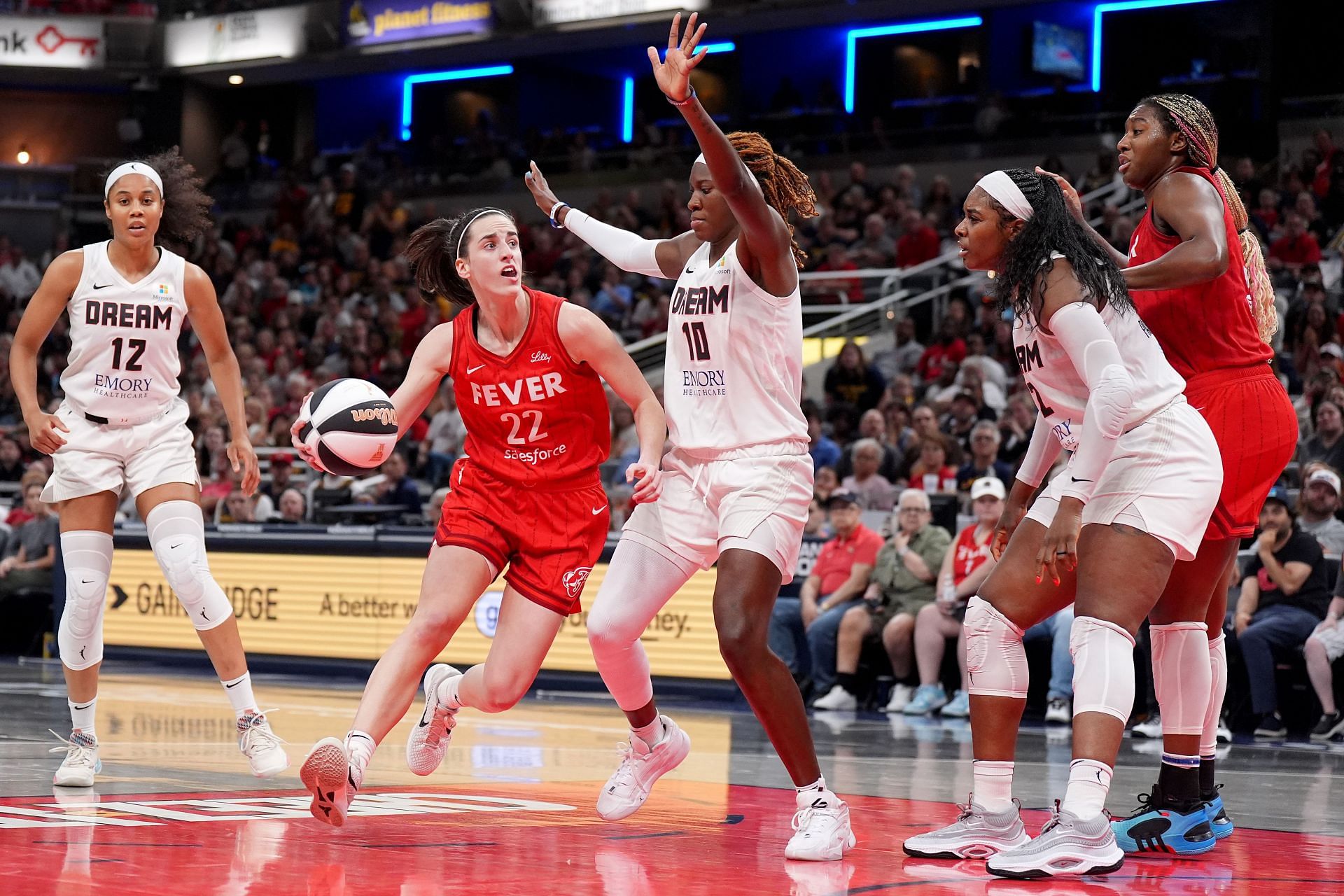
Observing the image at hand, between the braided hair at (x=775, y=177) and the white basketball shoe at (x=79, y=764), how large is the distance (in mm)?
3238

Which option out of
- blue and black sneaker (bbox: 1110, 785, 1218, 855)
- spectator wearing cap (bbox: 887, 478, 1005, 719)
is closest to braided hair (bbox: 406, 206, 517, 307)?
blue and black sneaker (bbox: 1110, 785, 1218, 855)

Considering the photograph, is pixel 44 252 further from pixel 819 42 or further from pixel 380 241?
pixel 819 42

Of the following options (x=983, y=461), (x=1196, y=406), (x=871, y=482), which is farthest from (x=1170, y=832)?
(x=871, y=482)


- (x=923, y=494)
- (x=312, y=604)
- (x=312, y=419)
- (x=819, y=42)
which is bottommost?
(x=312, y=604)

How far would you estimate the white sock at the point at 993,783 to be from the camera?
500cm

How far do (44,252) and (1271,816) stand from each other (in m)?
28.2

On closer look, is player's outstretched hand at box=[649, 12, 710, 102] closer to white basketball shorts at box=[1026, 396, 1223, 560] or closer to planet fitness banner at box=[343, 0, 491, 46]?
white basketball shorts at box=[1026, 396, 1223, 560]

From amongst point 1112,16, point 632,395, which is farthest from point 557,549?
point 1112,16

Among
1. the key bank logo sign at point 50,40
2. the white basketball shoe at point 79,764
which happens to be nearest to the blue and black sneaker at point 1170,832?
the white basketball shoe at point 79,764

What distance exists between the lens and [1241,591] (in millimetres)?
10383

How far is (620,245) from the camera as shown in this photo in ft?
19.8

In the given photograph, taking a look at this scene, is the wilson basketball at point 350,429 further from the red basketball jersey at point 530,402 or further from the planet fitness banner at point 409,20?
the planet fitness banner at point 409,20

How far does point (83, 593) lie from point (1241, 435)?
4.34 m

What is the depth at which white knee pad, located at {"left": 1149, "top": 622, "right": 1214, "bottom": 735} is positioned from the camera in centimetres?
533
